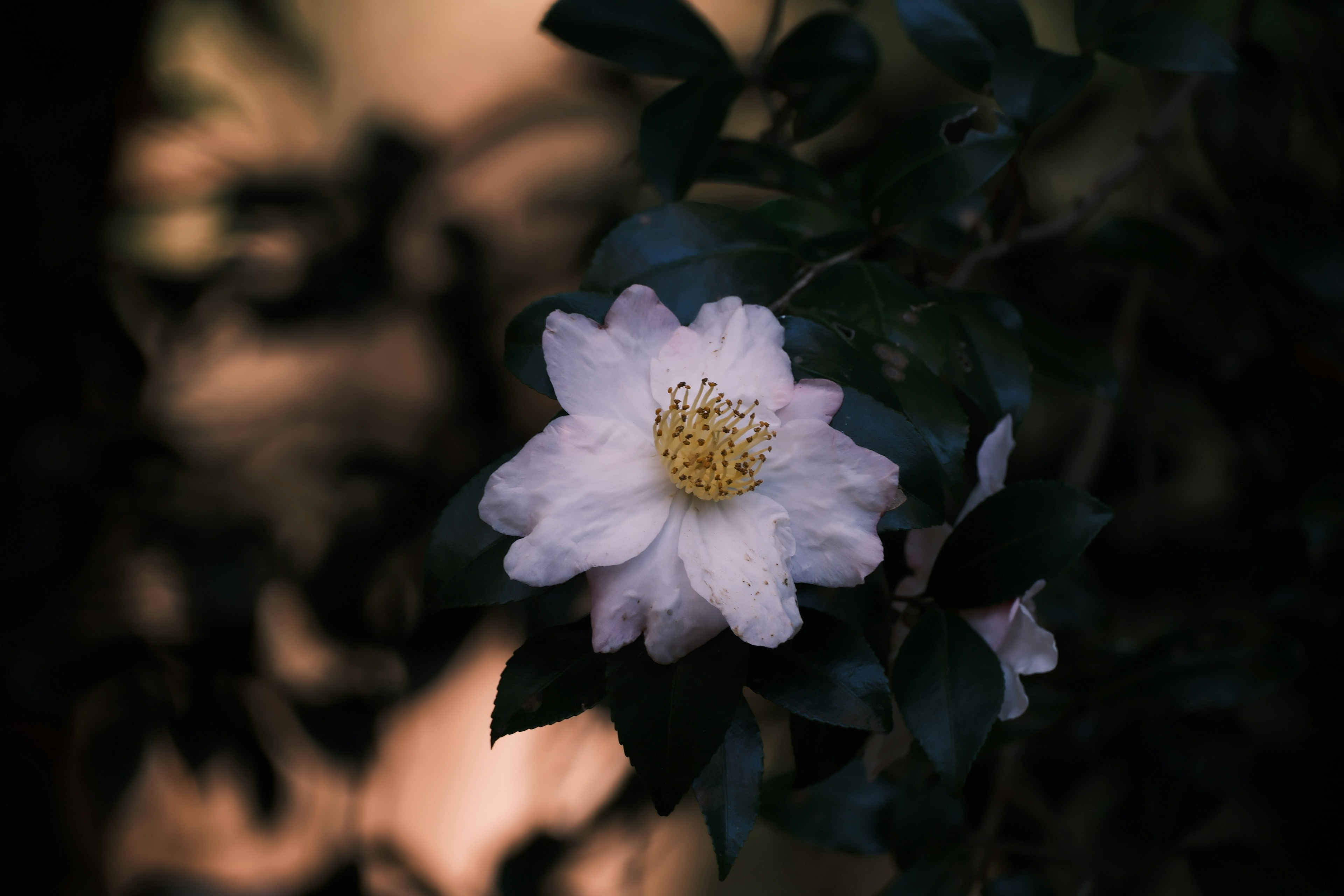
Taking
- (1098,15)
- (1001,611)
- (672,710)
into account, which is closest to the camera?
(672,710)

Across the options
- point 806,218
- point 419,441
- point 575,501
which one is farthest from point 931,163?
point 419,441

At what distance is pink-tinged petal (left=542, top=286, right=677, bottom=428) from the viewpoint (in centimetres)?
41

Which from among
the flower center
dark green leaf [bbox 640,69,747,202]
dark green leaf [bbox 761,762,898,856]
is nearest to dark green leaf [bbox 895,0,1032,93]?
dark green leaf [bbox 640,69,747,202]

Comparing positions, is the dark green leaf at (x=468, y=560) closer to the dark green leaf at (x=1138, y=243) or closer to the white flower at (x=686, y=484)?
the white flower at (x=686, y=484)

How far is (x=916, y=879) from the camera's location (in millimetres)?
732

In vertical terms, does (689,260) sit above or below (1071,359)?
above

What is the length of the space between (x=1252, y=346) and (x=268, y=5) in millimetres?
1497

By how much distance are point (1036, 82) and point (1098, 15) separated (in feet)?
0.51

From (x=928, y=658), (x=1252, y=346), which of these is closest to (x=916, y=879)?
(x=928, y=658)

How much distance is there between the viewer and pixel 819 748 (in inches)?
18.9

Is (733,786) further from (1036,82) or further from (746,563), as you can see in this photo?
(1036,82)

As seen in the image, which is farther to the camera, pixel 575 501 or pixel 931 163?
pixel 931 163

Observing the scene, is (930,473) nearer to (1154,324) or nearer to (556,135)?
(1154,324)

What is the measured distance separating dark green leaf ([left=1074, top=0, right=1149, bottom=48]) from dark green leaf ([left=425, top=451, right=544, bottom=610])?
1.82 feet
